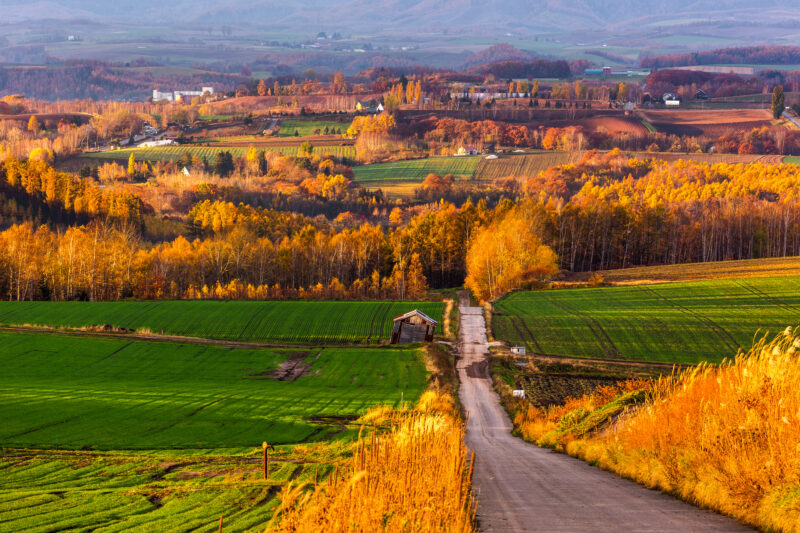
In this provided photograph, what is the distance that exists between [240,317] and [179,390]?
34003 mm

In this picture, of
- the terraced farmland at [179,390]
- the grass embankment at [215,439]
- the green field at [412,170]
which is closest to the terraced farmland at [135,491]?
the grass embankment at [215,439]

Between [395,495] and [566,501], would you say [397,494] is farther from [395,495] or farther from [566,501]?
[566,501]

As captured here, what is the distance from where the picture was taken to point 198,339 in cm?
A: 6225

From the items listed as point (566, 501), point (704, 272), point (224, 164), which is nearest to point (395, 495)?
point (566, 501)

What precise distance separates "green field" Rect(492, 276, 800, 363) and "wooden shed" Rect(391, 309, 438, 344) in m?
6.25

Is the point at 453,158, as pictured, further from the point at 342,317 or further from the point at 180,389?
the point at 180,389

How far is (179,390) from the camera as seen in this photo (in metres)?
37.3

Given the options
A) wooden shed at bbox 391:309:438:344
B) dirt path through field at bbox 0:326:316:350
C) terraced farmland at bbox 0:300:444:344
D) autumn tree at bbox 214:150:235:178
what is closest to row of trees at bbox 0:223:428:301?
terraced farmland at bbox 0:300:444:344

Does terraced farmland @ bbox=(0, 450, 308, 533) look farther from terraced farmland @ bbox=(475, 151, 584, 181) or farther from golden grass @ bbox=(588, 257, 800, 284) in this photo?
terraced farmland @ bbox=(475, 151, 584, 181)

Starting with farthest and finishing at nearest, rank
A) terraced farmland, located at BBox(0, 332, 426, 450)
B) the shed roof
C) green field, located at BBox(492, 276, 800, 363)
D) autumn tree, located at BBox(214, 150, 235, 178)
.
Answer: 1. autumn tree, located at BBox(214, 150, 235, 178)
2. the shed roof
3. green field, located at BBox(492, 276, 800, 363)
4. terraced farmland, located at BBox(0, 332, 426, 450)

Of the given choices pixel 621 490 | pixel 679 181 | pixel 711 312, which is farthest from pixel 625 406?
pixel 679 181

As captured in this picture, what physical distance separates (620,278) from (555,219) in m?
18.5

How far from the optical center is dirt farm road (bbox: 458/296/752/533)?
11.7 meters

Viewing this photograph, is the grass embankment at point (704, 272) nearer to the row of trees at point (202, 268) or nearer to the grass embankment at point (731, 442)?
the row of trees at point (202, 268)
